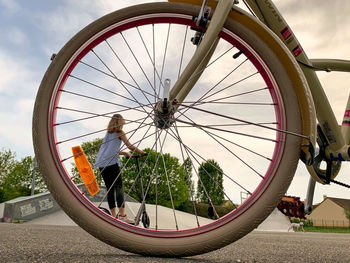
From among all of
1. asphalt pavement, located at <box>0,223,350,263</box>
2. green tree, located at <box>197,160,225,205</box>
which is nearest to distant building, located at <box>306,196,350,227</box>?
green tree, located at <box>197,160,225,205</box>

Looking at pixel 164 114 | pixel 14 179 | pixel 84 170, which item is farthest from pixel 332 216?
pixel 164 114

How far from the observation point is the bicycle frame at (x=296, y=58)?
167 cm

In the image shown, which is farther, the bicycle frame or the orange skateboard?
the orange skateboard

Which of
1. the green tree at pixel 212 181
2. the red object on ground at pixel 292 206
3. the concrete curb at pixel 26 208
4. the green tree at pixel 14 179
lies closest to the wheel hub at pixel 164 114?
the green tree at pixel 212 181

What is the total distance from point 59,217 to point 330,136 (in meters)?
13.0

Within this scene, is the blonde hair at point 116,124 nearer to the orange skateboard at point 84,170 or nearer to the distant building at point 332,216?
the orange skateboard at point 84,170

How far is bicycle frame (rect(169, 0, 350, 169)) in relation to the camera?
5.49 feet

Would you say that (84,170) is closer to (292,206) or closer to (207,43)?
(207,43)

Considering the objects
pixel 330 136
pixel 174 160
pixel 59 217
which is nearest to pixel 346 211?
pixel 174 160

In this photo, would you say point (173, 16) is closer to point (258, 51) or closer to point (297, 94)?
Result: point (258, 51)

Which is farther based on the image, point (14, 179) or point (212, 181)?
point (14, 179)

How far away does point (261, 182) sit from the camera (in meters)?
1.63

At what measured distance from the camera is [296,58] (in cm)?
188

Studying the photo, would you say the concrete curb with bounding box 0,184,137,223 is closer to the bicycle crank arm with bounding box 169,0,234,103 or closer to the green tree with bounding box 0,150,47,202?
the bicycle crank arm with bounding box 169,0,234,103
